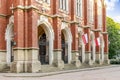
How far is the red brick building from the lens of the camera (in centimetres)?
2486

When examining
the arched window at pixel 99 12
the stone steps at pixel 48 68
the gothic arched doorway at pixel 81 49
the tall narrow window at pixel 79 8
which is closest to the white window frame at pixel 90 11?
the arched window at pixel 99 12

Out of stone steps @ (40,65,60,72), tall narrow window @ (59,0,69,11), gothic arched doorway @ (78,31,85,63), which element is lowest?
stone steps @ (40,65,60,72)

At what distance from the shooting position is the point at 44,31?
Result: 30.9 metres

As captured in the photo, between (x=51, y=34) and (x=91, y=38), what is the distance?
517 inches

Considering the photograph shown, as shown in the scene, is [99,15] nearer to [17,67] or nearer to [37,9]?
[37,9]

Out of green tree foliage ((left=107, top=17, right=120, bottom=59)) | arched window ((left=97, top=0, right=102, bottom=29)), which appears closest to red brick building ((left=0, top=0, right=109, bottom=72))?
arched window ((left=97, top=0, right=102, bottom=29))

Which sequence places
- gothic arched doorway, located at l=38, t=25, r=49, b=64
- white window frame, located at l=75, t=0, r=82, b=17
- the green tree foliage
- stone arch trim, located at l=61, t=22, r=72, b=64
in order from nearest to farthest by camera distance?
1. gothic arched doorway, located at l=38, t=25, r=49, b=64
2. stone arch trim, located at l=61, t=22, r=72, b=64
3. white window frame, located at l=75, t=0, r=82, b=17
4. the green tree foliage

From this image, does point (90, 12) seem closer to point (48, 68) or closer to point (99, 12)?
point (99, 12)

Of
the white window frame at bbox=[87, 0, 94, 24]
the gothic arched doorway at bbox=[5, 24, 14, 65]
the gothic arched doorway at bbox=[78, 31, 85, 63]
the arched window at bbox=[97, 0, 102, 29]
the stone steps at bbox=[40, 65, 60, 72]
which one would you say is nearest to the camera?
the stone steps at bbox=[40, 65, 60, 72]

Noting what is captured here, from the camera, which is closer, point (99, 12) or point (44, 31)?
point (44, 31)

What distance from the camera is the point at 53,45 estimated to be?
29062 mm

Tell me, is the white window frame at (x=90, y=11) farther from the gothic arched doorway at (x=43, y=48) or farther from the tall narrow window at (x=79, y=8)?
the gothic arched doorway at (x=43, y=48)

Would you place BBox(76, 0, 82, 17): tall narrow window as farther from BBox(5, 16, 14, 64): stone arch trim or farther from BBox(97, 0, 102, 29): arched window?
BBox(5, 16, 14, 64): stone arch trim

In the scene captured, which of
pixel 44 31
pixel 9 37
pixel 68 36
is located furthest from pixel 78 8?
pixel 9 37
